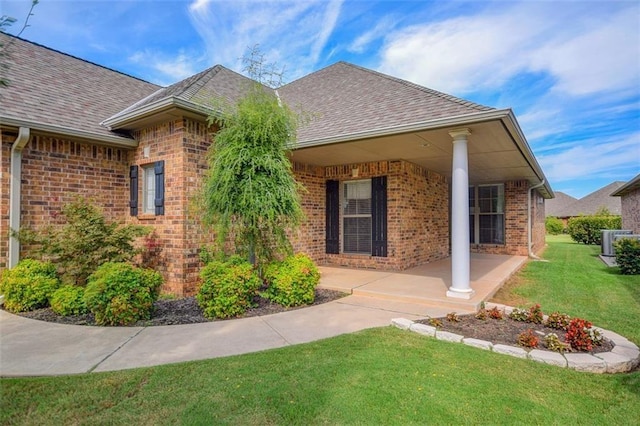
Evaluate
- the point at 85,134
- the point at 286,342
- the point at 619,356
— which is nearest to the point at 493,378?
the point at 619,356

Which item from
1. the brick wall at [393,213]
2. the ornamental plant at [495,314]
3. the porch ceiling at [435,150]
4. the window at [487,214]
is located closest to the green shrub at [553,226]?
the window at [487,214]

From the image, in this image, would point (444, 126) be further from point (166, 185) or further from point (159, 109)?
point (166, 185)

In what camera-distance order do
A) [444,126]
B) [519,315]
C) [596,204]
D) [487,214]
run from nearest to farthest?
[519,315] < [444,126] < [487,214] < [596,204]

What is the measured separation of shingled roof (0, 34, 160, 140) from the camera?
5551 mm

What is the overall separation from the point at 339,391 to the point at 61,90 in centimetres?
804

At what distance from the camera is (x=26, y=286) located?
16.0ft

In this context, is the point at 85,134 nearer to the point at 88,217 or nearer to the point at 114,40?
the point at 88,217

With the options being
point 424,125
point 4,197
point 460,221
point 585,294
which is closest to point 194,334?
point 4,197

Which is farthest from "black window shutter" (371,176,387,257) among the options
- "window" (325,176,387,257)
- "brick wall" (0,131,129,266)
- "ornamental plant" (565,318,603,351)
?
"brick wall" (0,131,129,266)

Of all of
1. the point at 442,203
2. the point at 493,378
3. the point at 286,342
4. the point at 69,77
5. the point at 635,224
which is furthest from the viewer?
the point at 635,224

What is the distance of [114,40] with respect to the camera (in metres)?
6.51

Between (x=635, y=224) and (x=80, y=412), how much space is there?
2167cm

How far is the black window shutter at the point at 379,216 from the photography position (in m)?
8.27

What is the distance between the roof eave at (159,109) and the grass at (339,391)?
391 centimetres
